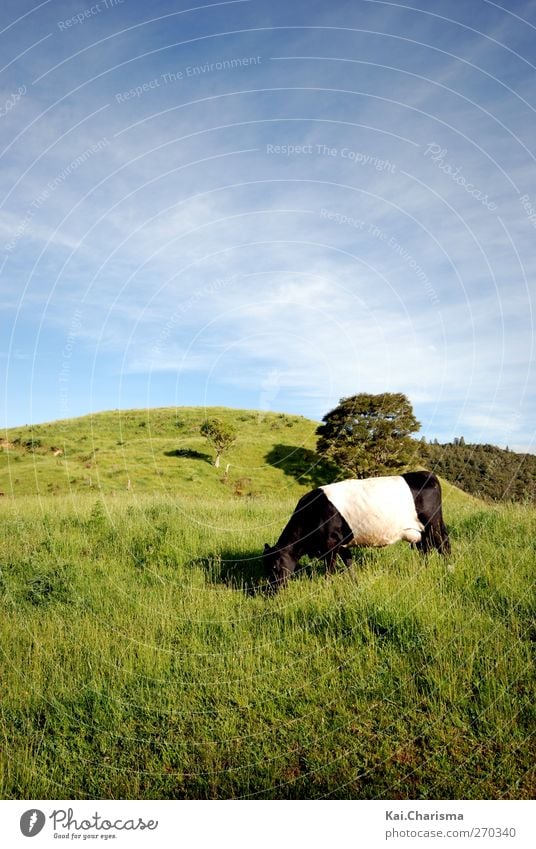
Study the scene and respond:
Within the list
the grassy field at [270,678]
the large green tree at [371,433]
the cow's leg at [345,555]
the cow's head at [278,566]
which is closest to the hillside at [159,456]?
the large green tree at [371,433]

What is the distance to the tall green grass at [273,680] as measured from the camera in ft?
13.2

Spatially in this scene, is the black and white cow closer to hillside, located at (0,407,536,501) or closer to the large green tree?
the large green tree

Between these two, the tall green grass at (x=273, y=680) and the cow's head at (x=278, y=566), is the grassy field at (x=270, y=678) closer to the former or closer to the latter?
the tall green grass at (x=273, y=680)

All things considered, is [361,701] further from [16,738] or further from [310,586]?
[16,738]

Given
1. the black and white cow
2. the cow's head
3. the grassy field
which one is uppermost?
the black and white cow

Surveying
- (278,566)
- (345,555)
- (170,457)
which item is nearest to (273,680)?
(278,566)

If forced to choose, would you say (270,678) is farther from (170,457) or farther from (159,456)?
(170,457)

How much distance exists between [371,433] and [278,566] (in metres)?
28.8

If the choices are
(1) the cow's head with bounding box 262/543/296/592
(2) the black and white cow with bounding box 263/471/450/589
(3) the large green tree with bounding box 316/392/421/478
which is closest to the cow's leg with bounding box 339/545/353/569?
(2) the black and white cow with bounding box 263/471/450/589

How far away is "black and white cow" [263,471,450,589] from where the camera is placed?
7906 millimetres

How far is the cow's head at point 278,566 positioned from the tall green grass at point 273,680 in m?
0.28

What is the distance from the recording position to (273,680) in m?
5.17

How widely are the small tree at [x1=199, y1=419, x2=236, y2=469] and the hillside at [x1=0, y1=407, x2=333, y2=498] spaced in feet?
4.54
